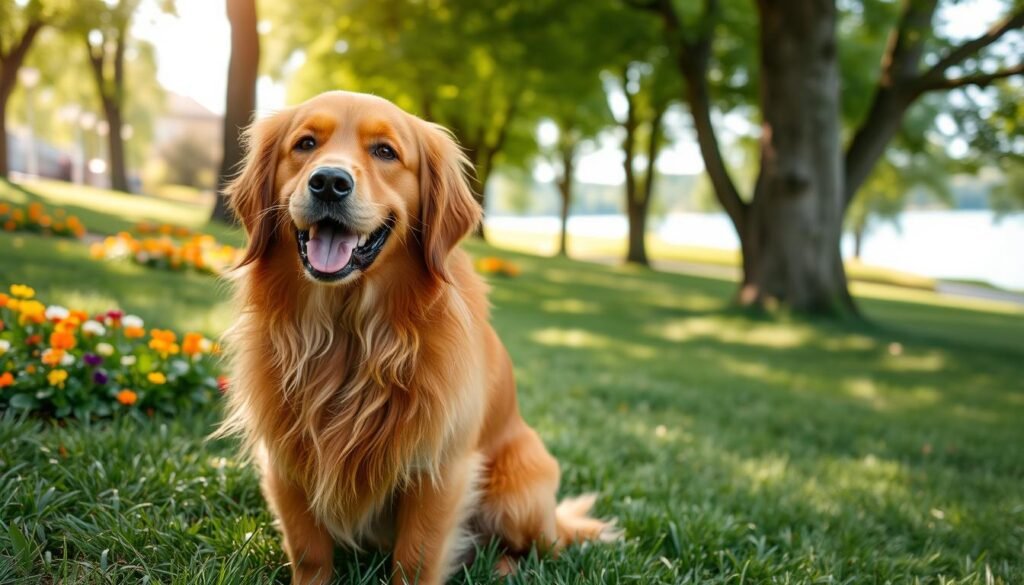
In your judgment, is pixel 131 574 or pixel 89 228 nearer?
pixel 131 574

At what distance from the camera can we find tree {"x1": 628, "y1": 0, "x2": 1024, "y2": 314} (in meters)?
10.8

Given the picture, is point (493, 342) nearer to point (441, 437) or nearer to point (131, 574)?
point (441, 437)

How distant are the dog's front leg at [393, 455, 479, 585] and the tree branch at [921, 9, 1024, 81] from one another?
11.5 meters

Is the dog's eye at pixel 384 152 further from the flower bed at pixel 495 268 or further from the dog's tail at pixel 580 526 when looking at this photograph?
the flower bed at pixel 495 268

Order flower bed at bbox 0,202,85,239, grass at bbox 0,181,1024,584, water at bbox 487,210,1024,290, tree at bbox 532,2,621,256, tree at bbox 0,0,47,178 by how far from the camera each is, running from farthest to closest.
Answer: water at bbox 487,210,1024,290
tree at bbox 0,0,47,178
tree at bbox 532,2,621,256
flower bed at bbox 0,202,85,239
grass at bbox 0,181,1024,584

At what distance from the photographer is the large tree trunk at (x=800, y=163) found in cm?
1084

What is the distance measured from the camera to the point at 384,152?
8.09ft

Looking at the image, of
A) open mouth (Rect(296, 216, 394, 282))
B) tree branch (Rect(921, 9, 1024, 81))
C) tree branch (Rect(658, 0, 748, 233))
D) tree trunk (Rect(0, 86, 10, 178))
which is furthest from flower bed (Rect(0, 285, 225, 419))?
tree trunk (Rect(0, 86, 10, 178))

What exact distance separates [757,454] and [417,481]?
3.34 metres

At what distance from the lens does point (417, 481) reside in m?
2.39

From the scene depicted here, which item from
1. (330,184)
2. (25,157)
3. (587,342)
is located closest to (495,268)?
(587,342)

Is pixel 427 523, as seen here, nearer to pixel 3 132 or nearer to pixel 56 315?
pixel 56 315

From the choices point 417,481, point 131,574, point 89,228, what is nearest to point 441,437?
point 417,481

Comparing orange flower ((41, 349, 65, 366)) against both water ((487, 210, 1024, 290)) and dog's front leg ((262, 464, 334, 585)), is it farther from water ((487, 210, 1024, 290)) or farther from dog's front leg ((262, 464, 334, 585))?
water ((487, 210, 1024, 290))
